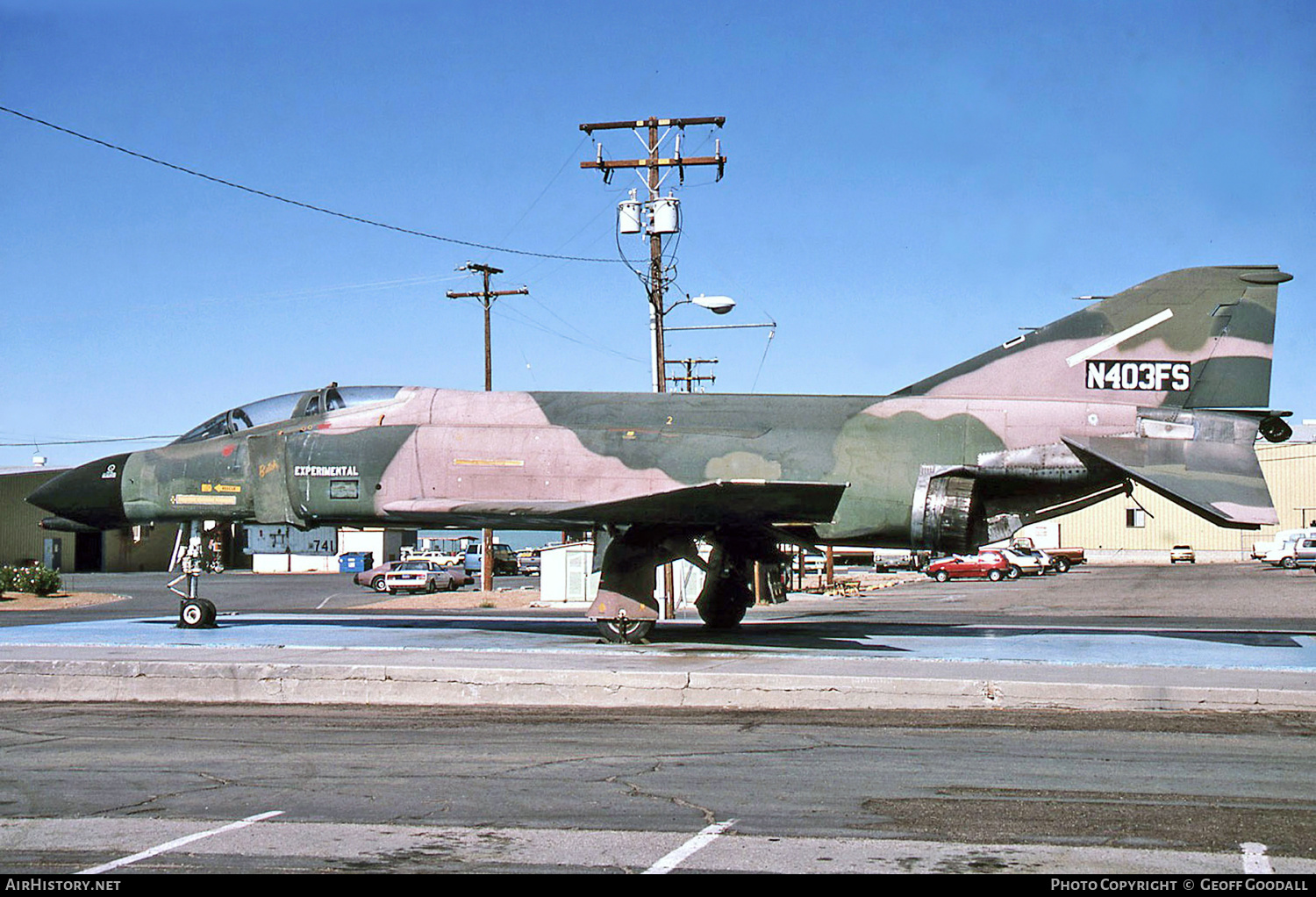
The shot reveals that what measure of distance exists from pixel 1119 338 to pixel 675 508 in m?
6.38

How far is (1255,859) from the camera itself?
18.0 ft

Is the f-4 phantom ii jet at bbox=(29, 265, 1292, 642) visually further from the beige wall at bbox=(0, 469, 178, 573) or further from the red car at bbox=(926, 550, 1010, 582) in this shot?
the beige wall at bbox=(0, 469, 178, 573)

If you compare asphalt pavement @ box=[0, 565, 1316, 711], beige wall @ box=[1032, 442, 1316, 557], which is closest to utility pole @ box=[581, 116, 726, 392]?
asphalt pavement @ box=[0, 565, 1316, 711]

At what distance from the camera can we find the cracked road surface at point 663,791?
18.6 feet

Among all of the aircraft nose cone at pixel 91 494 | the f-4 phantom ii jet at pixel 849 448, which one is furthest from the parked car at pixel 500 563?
the f-4 phantom ii jet at pixel 849 448

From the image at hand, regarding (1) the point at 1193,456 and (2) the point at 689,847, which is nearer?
(2) the point at 689,847

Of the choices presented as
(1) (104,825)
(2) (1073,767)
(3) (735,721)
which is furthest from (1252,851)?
(1) (104,825)

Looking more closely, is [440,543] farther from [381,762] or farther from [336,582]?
[381,762]

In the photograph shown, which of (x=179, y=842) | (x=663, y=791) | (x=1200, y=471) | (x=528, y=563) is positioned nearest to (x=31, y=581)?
(x=528, y=563)

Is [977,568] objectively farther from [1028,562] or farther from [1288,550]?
[1288,550]

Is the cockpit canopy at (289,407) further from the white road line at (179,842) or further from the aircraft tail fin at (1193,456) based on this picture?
the white road line at (179,842)

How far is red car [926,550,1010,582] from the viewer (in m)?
54.2

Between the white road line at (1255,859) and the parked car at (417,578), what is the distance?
4244 cm

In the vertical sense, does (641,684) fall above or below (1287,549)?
above
